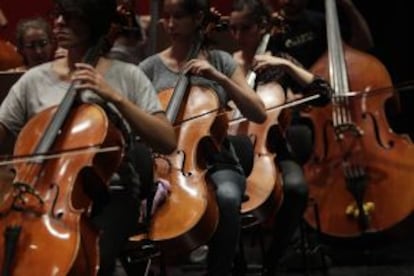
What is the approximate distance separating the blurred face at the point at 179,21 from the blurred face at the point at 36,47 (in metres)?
0.63

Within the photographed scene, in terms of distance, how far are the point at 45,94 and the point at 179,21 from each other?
2.10 ft

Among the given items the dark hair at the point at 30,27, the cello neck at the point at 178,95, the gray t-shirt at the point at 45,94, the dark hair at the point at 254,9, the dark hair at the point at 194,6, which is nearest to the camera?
the gray t-shirt at the point at 45,94

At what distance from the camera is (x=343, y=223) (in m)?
3.32

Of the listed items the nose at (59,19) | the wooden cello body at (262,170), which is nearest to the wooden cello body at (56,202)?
the nose at (59,19)

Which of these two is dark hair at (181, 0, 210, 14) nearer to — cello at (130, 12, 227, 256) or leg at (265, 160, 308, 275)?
cello at (130, 12, 227, 256)

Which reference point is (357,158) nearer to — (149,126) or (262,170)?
(262,170)

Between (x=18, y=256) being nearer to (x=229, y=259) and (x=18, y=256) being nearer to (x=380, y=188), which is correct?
(x=229, y=259)

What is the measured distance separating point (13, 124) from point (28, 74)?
0.46 ft

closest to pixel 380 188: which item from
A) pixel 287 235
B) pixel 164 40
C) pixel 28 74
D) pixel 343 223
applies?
pixel 343 223

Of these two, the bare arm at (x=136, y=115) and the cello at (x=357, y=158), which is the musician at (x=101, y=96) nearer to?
the bare arm at (x=136, y=115)

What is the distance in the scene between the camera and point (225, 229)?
2.59 meters

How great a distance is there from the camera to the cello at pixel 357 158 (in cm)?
325

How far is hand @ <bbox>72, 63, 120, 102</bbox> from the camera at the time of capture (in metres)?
2.05

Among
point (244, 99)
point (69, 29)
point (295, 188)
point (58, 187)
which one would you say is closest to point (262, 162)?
point (295, 188)
